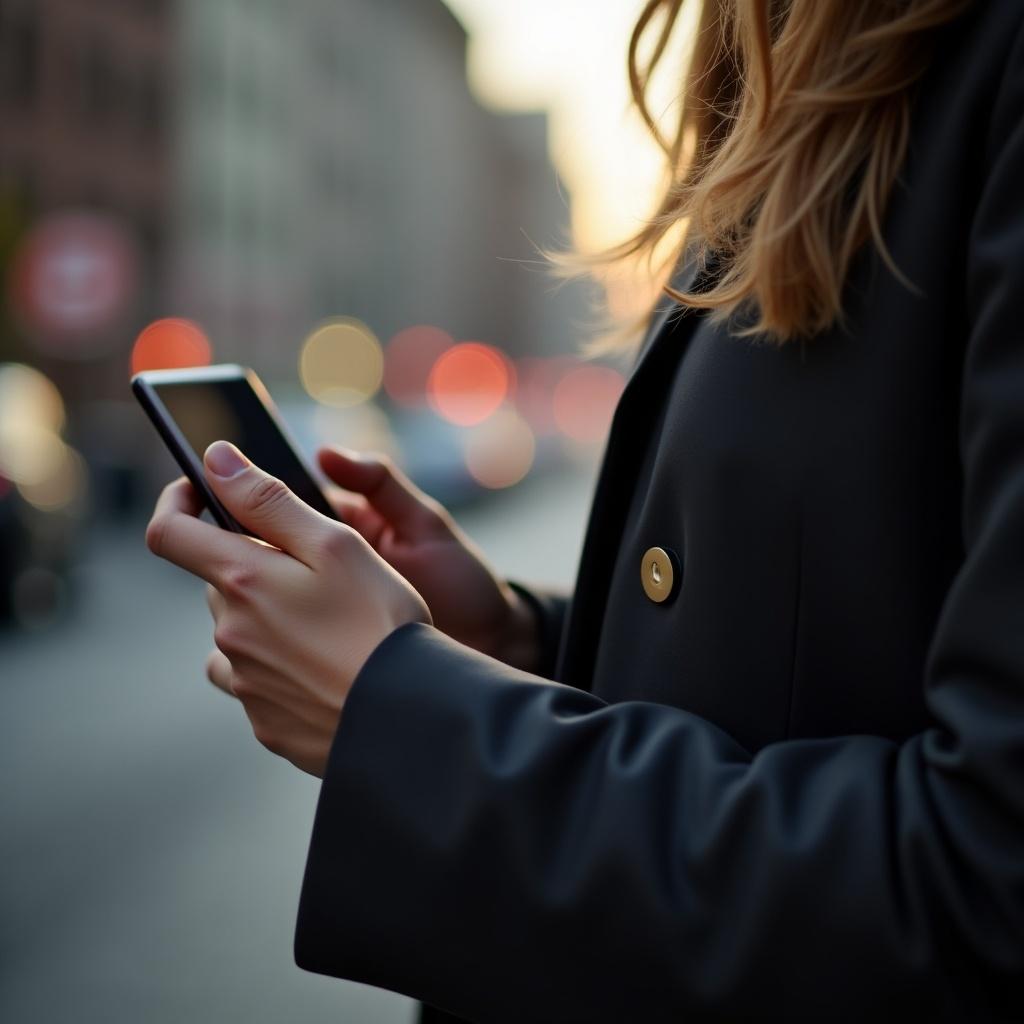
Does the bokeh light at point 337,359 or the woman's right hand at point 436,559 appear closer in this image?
the woman's right hand at point 436,559

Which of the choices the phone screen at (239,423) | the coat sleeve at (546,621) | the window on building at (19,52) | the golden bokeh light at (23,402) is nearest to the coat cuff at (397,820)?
the phone screen at (239,423)

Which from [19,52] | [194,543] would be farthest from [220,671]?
[19,52]

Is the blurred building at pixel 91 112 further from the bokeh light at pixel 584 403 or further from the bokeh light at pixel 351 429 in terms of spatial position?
the bokeh light at pixel 351 429

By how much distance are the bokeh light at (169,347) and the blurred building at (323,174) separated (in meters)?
3.39

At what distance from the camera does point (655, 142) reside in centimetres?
143

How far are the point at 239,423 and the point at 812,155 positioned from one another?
3.13ft

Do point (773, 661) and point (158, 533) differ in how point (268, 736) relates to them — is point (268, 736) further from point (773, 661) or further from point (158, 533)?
point (773, 661)

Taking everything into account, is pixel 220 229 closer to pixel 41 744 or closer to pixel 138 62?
pixel 138 62

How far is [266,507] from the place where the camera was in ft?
3.74

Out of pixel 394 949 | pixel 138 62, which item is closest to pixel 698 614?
pixel 394 949

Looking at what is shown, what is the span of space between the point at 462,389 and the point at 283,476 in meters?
42.8

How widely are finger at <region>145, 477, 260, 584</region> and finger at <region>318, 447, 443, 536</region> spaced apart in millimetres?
493

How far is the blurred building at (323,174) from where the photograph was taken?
3869 centimetres

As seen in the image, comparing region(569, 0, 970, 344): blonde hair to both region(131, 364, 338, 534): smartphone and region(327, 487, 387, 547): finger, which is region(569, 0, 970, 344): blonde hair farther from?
region(327, 487, 387, 547): finger
